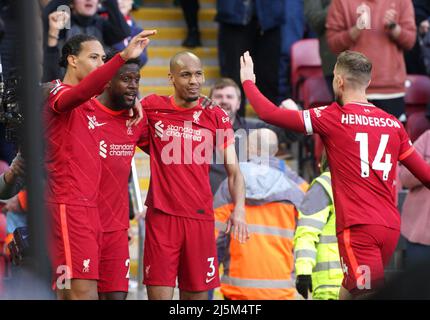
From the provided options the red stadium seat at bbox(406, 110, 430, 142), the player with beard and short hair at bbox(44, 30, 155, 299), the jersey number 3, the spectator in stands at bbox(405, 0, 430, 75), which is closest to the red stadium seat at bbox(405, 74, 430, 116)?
the spectator in stands at bbox(405, 0, 430, 75)

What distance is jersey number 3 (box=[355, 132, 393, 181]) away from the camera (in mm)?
6423

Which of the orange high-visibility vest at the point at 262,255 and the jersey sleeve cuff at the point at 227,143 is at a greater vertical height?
the jersey sleeve cuff at the point at 227,143

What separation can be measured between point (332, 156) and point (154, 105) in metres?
1.27

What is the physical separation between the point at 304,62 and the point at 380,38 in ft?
5.87

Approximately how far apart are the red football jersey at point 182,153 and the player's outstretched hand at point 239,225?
7.5 inches

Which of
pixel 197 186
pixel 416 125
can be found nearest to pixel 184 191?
pixel 197 186

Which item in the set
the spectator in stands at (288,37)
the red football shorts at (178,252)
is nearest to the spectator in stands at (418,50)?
the spectator in stands at (288,37)

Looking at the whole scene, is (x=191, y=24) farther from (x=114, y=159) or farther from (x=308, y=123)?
(x=308, y=123)

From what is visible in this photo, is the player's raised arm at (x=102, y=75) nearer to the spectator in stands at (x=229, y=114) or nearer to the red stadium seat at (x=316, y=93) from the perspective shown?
the spectator in stands at (x=229, y=114)

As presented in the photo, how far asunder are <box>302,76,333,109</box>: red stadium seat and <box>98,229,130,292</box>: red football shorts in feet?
13.8

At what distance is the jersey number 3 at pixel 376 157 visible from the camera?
6.42 m

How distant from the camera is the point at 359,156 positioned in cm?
642
